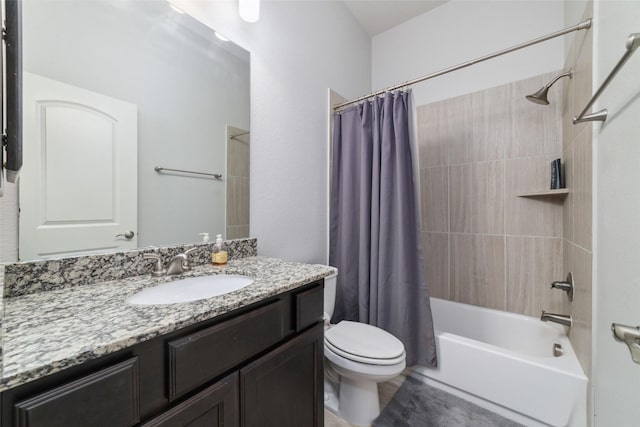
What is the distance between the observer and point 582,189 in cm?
121

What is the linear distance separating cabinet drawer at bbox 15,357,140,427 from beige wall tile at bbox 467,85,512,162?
2302 millimetres

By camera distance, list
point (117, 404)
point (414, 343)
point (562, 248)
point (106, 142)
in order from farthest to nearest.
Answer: point (562, 248)
point (414, 343)
point (106, 142)
point (117, 404)

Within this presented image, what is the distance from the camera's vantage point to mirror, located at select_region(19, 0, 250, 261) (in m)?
0.79

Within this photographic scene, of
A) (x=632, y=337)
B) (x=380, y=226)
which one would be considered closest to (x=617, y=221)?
(x=632, y=337)

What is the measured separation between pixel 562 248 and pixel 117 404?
7.62 feet

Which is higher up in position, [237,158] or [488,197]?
[237,158]

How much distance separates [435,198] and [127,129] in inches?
82.7

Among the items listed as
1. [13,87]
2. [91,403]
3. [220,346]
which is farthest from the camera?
[220,346]

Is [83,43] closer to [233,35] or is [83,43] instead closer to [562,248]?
[233,35]

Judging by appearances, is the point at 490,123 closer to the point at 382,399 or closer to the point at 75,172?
the point at 382,399

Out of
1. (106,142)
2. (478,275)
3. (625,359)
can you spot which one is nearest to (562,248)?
(478,275)

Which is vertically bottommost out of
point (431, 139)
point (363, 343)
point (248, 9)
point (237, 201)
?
point (363, 343)

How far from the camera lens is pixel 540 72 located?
176 cm

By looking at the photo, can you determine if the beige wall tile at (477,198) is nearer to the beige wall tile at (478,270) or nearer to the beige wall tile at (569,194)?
the beige wall tile at (478,270)
